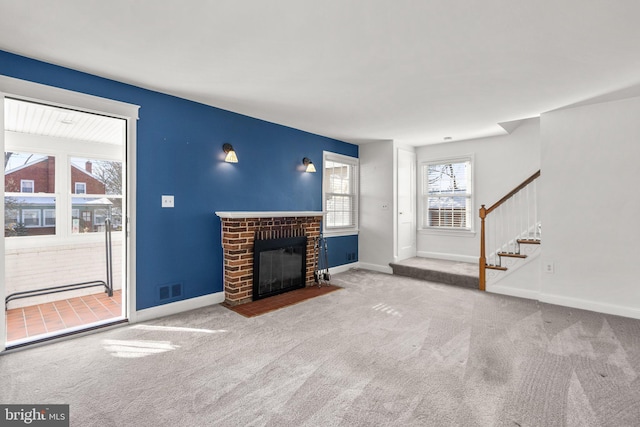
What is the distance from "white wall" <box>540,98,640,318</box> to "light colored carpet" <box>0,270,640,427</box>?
1.34 ft

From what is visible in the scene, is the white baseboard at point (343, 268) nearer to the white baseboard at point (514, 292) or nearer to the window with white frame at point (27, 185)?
the white baseboard at point (514, 292)

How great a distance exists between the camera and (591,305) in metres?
3.67

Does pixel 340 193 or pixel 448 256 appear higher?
pixel 340 193

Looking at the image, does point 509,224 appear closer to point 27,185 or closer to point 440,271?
point 440,271

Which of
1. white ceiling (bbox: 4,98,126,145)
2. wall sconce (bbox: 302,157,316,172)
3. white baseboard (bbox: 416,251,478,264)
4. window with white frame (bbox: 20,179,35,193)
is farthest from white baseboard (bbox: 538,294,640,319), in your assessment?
window with white frame (bbox: 20,179,35,193)

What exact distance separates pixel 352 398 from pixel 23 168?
4.96 meters

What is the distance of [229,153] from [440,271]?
3615 millimetres

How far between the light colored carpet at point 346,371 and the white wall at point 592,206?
1.34 ft

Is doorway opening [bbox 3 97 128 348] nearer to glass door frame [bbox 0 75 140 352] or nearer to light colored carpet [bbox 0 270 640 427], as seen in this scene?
glass door frame [bbox 0 75 140 352]

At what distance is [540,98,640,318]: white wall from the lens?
3.47 meters

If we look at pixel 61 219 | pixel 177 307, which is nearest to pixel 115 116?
pixel 177 307

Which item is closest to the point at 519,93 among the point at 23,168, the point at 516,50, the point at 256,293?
the point at 516,50

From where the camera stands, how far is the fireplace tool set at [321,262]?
16.1ft

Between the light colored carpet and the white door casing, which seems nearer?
the light colored carpet
